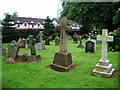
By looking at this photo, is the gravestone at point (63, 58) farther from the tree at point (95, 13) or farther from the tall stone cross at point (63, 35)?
the tree at point (95, 13)

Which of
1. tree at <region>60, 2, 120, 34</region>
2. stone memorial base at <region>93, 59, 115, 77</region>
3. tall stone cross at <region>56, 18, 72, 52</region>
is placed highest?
tree at <region>60, 2, 120, 34</region>

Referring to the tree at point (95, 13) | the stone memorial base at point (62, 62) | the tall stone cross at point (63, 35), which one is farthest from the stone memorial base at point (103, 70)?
the tree at point (95, 13)

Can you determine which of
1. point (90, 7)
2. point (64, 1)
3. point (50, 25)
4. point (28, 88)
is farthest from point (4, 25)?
point (28, 88)

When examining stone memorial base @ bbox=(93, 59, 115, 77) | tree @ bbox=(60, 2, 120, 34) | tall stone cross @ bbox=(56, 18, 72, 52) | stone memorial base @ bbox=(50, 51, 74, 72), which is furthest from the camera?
tree @ bbox=(60, 2, 120, 34)

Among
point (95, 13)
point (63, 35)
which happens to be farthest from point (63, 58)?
point (95, 13)

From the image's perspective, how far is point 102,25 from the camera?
27.1 metres

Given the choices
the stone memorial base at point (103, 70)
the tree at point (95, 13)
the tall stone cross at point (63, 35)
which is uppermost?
the tree at point (95, 13)

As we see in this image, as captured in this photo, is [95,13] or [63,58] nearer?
[63,58]

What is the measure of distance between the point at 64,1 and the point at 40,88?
93.3ft

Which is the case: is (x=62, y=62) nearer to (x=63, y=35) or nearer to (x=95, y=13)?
(x=63, y=35)

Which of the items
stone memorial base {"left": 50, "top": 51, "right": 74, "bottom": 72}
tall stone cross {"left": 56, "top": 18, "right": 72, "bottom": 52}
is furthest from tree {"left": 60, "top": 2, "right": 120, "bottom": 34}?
stone memorial base {"left": 50, "top": 51, "right": 74, "bottom": 72}

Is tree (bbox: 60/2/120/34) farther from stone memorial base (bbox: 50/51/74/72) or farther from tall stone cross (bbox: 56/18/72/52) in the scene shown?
stone memorial base (bbox: 50/51/74/72)

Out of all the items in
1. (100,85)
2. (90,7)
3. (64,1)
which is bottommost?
(100,85)

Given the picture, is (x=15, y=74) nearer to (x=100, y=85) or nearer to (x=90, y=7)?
(x=100, y=85)
